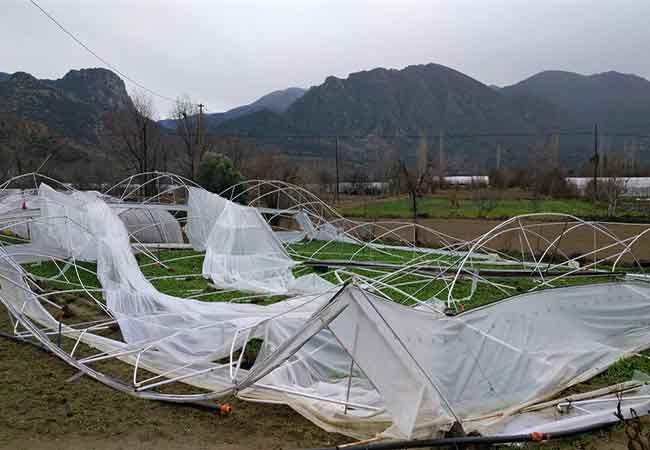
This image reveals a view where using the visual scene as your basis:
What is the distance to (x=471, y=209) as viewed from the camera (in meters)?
21.7

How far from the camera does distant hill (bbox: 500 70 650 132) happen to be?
60406mm

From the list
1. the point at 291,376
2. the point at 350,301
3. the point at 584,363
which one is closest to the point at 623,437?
the point at 584,363

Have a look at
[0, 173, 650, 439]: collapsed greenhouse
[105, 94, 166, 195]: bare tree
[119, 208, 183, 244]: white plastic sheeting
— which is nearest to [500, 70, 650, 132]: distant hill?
[105, 94, 166, 195]: bare tree

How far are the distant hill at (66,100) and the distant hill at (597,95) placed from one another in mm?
51619

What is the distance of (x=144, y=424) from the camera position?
153 inches

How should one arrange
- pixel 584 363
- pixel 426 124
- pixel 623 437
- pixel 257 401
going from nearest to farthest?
pixel 623 437 < pixel 257 401 < pixel 584 363 < pixel 426 124

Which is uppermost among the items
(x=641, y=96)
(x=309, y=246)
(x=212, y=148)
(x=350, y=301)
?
(x=641, y=96)

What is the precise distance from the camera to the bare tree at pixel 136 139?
25.3m

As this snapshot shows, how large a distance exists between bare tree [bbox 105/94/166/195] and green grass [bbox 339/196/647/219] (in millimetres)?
10832

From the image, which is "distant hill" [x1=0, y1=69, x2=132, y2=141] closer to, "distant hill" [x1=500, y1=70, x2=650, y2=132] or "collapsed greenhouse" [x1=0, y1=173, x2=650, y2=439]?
"collapsed greenhouse" [x1=0, y1=173, x2=650, y2=439]

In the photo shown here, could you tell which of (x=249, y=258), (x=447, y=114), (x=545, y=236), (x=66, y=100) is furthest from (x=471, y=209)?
(x=447, y=114)

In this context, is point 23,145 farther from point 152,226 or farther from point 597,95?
point 597,95

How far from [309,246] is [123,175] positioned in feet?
60.7

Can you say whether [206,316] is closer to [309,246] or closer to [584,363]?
[584,363]
